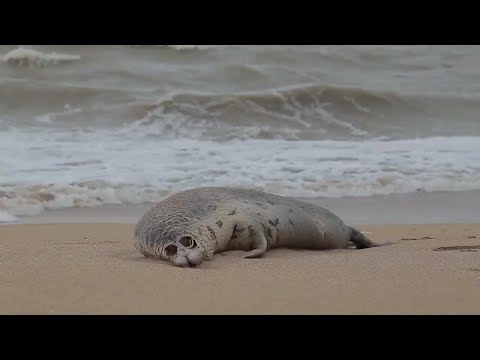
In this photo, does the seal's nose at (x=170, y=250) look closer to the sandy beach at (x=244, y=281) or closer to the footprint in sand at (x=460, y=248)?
the sandy beach at (x=244, y=281)

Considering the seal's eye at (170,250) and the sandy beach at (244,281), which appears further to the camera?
the seal's eye at (170,250)

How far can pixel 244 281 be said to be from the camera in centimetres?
359

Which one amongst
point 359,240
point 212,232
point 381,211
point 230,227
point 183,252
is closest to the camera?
point 183,252

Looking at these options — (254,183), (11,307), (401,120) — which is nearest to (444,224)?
(254,183)

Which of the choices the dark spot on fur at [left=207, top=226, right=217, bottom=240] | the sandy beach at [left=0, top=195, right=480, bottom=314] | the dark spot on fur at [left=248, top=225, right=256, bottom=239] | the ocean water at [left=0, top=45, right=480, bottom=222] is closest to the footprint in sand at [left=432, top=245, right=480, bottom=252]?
the sandy beach at [left=0, top=195, right=480, bottom=314]

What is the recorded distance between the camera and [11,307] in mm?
2998

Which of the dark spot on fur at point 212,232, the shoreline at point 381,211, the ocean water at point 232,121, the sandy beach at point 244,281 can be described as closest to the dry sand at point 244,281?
→ the sandy beach at point 244,281

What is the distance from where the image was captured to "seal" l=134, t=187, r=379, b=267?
13.8 feet

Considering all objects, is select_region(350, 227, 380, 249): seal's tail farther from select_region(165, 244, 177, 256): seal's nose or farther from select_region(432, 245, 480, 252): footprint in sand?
select_region(165, 244, 177, 256): seal's nose

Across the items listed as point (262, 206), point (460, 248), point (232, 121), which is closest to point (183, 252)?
point (262, 206)

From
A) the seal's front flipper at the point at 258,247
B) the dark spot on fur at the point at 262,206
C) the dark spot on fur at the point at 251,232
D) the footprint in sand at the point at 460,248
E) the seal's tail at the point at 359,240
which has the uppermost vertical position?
the dark spot on fur at the point at 262,206

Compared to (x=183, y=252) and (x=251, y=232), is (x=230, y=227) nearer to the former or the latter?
(x=251, y=232)

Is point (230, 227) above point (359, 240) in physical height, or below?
above

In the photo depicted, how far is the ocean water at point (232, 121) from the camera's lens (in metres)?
8.19
